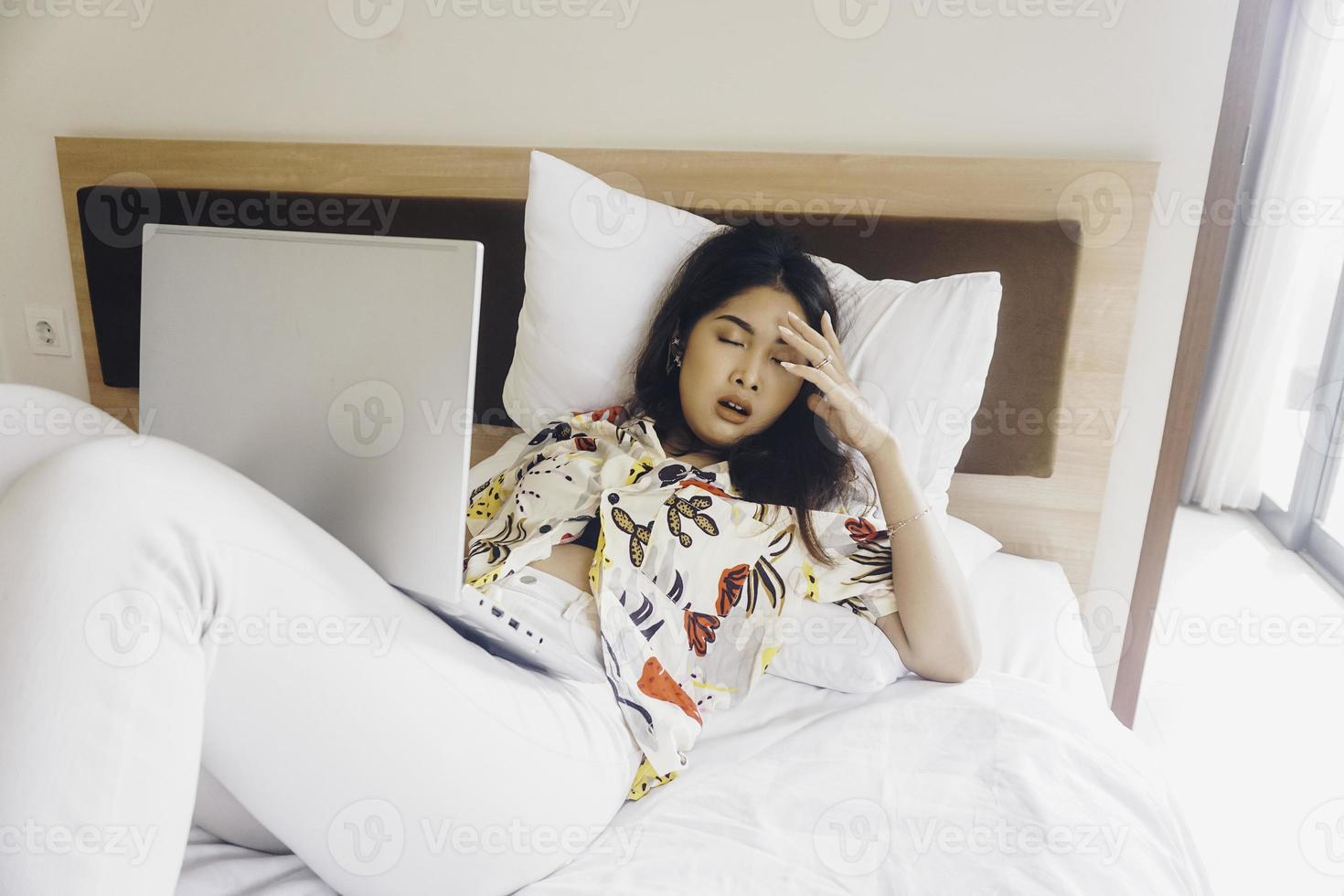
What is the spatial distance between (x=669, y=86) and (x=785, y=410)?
71cm

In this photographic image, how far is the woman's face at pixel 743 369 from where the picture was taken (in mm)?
1176

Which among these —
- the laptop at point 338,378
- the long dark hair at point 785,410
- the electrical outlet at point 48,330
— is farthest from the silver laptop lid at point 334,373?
the electrical outlet at point 48,330

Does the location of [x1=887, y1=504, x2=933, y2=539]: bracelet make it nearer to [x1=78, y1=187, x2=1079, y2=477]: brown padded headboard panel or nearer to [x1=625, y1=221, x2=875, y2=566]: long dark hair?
[x1=625, y1=221, x2=875, y2=566]: long dark hair

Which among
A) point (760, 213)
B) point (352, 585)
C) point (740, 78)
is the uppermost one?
point (740, 78)

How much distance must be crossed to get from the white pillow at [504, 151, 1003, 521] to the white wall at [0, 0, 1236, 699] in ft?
0.94

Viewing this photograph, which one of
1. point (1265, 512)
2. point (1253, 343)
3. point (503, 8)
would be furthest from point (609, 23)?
point (1265, 512)

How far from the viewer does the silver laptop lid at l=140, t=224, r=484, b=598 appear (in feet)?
2.19

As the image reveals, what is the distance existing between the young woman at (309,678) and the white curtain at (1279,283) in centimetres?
175

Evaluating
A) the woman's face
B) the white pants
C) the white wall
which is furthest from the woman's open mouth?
the white wall

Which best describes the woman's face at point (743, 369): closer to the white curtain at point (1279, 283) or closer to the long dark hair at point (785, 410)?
the long dark hair at point (785, 410)

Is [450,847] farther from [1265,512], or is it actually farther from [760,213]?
[1265,512]

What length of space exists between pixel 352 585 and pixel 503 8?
50.3 inches

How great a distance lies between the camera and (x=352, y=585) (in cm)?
69

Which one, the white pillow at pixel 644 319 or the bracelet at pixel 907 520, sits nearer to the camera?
the bracelet at pixel 907 520
